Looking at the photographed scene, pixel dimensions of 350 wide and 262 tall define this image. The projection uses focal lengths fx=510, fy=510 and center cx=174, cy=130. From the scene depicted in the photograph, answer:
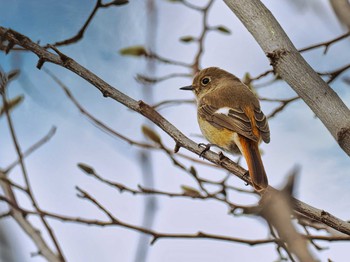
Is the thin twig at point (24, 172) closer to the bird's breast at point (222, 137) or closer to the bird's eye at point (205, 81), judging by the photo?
the bird's breast at point (222, 137)

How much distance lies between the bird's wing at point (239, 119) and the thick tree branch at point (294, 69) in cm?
101

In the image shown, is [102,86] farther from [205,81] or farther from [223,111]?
[205,81]

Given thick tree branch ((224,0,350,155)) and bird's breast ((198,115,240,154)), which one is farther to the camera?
bird's breast ((198,115,240,154))

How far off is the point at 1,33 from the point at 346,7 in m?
1.08

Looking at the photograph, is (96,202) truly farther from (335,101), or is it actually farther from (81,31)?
(335,101)

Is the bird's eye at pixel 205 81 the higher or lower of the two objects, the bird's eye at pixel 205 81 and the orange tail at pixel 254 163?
the higher

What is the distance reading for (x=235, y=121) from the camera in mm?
2543

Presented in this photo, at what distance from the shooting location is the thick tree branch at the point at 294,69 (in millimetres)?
1337

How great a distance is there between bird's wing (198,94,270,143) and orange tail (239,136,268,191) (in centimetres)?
5

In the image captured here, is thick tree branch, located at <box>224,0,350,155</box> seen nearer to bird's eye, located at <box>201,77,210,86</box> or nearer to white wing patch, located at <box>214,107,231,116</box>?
white wing patch, located at <box>214,107,231,116</box>

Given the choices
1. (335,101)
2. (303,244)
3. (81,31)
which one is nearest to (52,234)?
(81,31)

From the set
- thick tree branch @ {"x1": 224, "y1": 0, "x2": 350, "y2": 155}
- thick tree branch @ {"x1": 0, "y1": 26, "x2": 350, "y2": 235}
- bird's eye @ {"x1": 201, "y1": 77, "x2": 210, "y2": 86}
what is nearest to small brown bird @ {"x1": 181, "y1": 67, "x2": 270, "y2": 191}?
bird's eye @ {"x1": 201, "y1": 77, "x2": 210, "y2": 86}

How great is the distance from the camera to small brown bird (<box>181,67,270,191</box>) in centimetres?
241

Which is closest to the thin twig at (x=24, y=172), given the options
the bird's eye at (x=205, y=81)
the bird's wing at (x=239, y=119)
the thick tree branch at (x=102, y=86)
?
the thick tree branch at (x=102, y=86)
